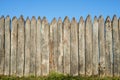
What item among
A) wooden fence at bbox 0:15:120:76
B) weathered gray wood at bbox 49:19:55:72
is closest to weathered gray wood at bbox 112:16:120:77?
wooden fence at bbox 0:15:120:76

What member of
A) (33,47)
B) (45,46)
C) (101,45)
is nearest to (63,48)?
(45,46)

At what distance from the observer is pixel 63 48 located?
7367mm

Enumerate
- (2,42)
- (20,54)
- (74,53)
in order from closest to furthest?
1. (74,53)
2. (20,54)
3. (2,42)

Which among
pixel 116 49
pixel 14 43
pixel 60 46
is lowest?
pixel 116 49

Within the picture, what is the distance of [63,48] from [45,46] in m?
0.59

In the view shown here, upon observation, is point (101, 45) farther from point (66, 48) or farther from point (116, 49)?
point (66, 48)

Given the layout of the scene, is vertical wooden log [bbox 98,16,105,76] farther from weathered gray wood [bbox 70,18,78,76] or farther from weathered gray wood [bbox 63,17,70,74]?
weathered gray wood [bbox 63,17,70,74]

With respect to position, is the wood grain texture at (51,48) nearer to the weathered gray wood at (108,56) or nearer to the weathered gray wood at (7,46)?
the weathered gray wood at (7,46)

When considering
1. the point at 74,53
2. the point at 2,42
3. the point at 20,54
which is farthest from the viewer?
the point at 2,42

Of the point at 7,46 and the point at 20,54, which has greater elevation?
the point at 7,46

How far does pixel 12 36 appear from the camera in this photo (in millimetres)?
7551

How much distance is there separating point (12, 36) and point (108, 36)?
3.14m

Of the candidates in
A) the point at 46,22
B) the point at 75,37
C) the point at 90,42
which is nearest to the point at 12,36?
the point at 46,22

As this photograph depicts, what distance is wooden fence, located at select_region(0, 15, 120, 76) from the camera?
289 inches
